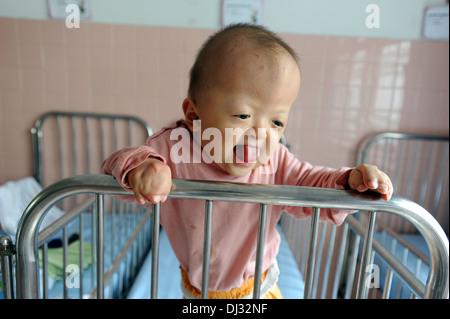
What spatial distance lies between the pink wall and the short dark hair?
181cm

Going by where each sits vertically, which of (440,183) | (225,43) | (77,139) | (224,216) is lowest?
(440,183)

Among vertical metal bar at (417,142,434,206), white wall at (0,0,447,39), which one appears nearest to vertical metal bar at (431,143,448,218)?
vertical metal bar at (417,142,434,206)

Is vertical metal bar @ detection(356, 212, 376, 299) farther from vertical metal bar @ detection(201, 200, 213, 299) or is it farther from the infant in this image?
vertical metal bar @ detection(201, 200, 213, 299)

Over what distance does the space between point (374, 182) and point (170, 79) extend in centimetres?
215

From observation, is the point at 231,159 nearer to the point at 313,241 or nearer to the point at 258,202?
the point at 258,202

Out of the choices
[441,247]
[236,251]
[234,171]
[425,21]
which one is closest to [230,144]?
[234,171]

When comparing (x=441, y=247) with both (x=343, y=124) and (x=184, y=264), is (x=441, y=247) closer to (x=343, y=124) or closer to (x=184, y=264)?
(x=184, y=264)

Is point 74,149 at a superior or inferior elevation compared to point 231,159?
inferior

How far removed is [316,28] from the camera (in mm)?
2553

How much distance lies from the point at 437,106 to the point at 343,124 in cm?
76

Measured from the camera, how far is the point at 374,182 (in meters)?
0.72

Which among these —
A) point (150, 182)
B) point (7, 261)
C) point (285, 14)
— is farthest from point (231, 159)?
point (285, 14)

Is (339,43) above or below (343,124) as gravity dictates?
above

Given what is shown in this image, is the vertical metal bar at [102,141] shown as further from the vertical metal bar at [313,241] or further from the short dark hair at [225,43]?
the vertical metal bar at [313,241]
